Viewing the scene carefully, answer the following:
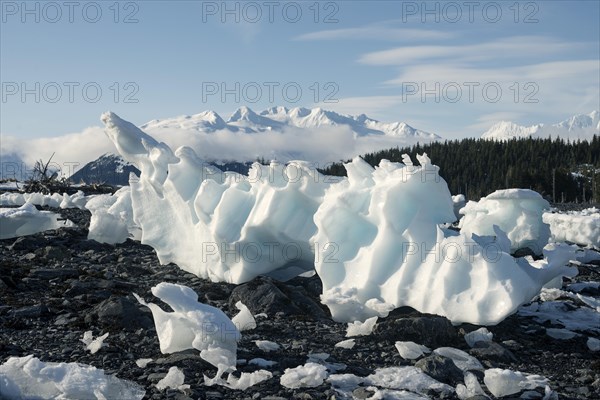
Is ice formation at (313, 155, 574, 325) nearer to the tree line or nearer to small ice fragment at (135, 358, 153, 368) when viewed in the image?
small ice fragment at (135, 358, 153, 368)

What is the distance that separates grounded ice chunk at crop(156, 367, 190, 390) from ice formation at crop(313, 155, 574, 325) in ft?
11.8

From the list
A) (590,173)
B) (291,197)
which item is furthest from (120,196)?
(590,173)

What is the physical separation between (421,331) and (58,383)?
4.89 metres

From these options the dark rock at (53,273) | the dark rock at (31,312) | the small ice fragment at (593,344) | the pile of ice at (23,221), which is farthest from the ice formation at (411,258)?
the pile of ice at (23,221)

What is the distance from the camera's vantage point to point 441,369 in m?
7.82

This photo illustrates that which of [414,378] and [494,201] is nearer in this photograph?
[414,378]

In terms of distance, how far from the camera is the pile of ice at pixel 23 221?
19141 mm

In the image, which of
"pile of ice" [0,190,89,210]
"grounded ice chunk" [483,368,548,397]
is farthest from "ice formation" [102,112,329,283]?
"pile of ice" [0,190,89,210]

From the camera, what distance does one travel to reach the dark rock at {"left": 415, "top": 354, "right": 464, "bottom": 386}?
25.2 ft

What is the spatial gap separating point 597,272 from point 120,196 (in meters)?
14.0

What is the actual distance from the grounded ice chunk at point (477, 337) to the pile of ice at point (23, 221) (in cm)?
1456

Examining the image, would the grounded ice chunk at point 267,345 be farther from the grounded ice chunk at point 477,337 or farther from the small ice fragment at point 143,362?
the grounded ice chunk at point 477,337

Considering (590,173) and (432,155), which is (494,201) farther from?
(432,155)

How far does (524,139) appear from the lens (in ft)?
433
